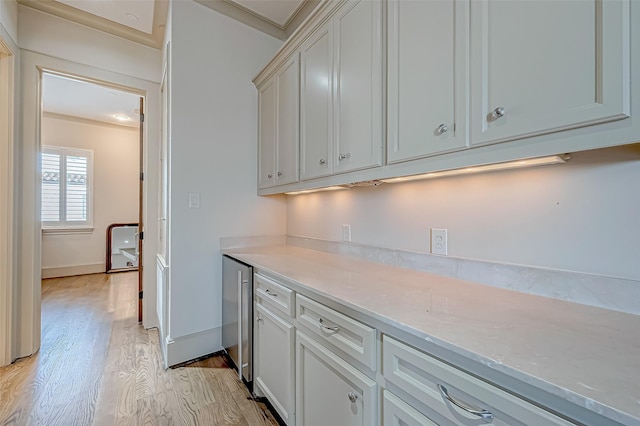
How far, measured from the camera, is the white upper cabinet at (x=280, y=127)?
1980 millimetres

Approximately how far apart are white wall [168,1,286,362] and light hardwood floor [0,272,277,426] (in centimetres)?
37

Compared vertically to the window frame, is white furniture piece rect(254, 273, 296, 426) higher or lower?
lower

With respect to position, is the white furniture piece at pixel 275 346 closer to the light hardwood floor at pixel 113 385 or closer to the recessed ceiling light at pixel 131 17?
the light hardwood floor at pixel 113 385

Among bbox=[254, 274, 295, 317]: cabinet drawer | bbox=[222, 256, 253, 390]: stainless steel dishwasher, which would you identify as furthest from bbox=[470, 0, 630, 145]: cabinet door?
bbox=[222, 256, 253, 390]: stainless steel dishwasher

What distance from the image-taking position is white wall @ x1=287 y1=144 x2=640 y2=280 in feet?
2.84

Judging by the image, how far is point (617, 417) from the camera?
44 centimetres

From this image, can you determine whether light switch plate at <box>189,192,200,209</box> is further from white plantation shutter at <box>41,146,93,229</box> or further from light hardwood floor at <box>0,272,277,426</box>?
white plantation shutter at <box>41,146,93,229</box>

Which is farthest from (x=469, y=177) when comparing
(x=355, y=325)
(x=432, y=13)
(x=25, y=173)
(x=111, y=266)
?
(x=111, y=266)

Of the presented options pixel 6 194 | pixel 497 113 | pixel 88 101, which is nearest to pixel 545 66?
pixel 497 113

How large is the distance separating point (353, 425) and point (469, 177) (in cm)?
112

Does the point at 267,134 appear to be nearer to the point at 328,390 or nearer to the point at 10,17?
the point at 328,390

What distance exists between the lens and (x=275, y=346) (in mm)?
1496

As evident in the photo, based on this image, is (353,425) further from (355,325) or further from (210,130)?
(210,130)

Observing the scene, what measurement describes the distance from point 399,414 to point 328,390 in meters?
0.38
